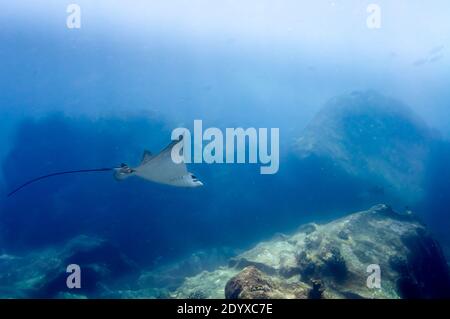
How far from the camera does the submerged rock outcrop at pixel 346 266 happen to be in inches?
314

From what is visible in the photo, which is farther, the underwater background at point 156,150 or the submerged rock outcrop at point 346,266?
the underwater background at point 156,150

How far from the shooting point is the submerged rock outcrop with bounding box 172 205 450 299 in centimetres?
796

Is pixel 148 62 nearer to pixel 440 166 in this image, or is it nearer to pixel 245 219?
pixel 245 219

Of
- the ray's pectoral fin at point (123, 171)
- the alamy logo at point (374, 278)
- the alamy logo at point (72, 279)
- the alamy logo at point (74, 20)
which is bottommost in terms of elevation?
the alamy logo at point (72, 279)

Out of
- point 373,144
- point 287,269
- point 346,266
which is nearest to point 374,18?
point 346,266

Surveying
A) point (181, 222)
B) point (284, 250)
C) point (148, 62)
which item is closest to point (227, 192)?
point (181, 222)

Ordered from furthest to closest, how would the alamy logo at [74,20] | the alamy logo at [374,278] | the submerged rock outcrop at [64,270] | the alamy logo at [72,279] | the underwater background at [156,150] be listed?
the underwater background at [156,150], the submerged rock outcrop at [64,270], the alamy logo at [72,279], the alamy logo at [74,20], the alamy logo at [374,278]

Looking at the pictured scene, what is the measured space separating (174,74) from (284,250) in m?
41.6

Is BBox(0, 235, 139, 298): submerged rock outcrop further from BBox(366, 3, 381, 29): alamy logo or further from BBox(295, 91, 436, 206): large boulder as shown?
BBox(366, 3, 381, 29): alamy logo

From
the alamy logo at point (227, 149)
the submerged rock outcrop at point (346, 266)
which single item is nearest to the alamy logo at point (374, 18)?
the submerged rock outcrop at point (346, 266)

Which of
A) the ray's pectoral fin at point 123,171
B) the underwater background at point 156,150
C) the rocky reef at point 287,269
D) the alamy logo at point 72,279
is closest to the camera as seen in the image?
the ray's pectoral fin at point 123,171

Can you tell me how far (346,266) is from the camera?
32.6ft

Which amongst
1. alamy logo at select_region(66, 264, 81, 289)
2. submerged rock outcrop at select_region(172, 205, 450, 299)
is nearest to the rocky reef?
submerged rock outcrop at select_region(172, 205, 450, 299)

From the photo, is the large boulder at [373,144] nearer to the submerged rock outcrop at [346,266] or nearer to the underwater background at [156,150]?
the underwater background at [156,150]
